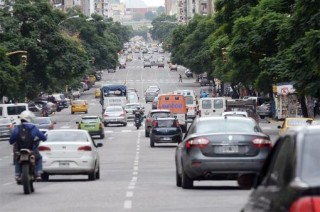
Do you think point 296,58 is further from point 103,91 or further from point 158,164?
point 103,91

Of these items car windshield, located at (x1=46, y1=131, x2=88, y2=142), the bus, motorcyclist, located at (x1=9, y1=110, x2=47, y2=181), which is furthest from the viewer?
the bus

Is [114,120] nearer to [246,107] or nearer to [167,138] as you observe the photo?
[246,107]

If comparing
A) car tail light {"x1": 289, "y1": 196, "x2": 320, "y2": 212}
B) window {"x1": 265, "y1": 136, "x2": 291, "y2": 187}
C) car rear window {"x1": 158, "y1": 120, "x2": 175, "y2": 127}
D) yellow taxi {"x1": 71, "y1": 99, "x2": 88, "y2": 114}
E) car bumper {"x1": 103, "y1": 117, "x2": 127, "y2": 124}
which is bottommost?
yellow taxi {"x1": 71, "y1": 99, "x2": 88, "y2": 114}

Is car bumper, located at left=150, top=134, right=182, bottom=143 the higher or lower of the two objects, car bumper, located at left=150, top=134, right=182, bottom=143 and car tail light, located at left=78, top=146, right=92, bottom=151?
the lower

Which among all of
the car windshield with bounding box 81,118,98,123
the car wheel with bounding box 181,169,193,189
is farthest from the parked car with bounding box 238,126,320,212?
the car windshield with bounding box 81,118,98,123

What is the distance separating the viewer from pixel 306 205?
7.71m

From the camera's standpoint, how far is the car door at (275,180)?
319 inches

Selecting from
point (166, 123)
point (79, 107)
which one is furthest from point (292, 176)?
point (79, 107)

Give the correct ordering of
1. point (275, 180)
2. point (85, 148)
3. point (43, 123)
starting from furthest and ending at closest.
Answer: point (43, 123) < point (85, 148) < point (275, 180)

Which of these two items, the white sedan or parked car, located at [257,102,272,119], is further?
parked car, located at [257,102,272,119]

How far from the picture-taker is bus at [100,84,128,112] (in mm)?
95625

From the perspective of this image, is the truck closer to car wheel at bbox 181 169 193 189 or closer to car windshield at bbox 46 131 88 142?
car windshield at bbox 46 131 88 142

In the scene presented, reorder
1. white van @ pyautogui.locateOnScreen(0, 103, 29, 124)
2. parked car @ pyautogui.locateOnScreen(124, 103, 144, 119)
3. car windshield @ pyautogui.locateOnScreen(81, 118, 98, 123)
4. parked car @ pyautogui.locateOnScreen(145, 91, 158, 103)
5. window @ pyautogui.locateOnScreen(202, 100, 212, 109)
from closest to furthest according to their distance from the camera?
1. car windshield @ pyautogui.locateOnScreen(81, 118, 98, 123)
2. white van @ pyautogui.locateOnScreen(0, 103, 29, 124)
3. window @ pyautogui.locateOnScreen(202, 100, 212, 109)
4. parked car @ pyautogui.locateOnScreen(124, 103, 144, 119)
5. parked car @ pyautogui.locateOnScreen(145, 91, 158, 103)

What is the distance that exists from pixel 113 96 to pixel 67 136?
6840cm
